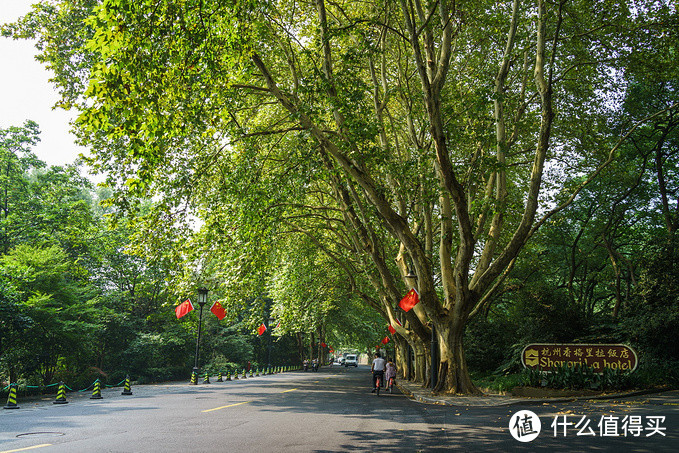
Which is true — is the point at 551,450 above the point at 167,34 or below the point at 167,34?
below

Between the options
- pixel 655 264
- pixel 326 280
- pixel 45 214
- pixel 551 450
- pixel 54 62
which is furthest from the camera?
pixel 326 280

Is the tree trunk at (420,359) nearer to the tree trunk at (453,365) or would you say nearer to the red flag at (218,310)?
the tree trunk at (453,365)

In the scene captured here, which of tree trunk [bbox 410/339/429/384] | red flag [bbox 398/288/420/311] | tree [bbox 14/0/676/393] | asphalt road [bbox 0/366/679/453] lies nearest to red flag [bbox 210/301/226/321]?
tree [bbox 14/0/676/393]

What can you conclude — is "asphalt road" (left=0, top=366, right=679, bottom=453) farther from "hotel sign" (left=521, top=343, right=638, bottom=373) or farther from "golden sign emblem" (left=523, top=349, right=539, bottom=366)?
"golden sign emblem" (left=523, top=349, right=539, bottom=366)

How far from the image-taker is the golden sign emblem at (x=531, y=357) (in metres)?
16.2

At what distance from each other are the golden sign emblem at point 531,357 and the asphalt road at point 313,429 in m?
3.77

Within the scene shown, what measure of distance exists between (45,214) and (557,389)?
26.8 meters

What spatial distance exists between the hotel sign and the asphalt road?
2.46 metres

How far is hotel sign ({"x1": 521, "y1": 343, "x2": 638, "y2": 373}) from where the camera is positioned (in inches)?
571

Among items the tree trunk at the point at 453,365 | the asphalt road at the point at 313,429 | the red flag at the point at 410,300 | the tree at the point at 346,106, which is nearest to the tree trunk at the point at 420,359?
the tree at the point at 346,106

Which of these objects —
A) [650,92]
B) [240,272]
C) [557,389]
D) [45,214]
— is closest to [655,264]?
[557,389]

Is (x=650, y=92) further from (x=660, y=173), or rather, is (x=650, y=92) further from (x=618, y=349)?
(x=618, y=349)

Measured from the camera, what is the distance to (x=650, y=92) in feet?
71.4

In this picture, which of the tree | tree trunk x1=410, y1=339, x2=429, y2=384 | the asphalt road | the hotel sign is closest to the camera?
the asphalt road
